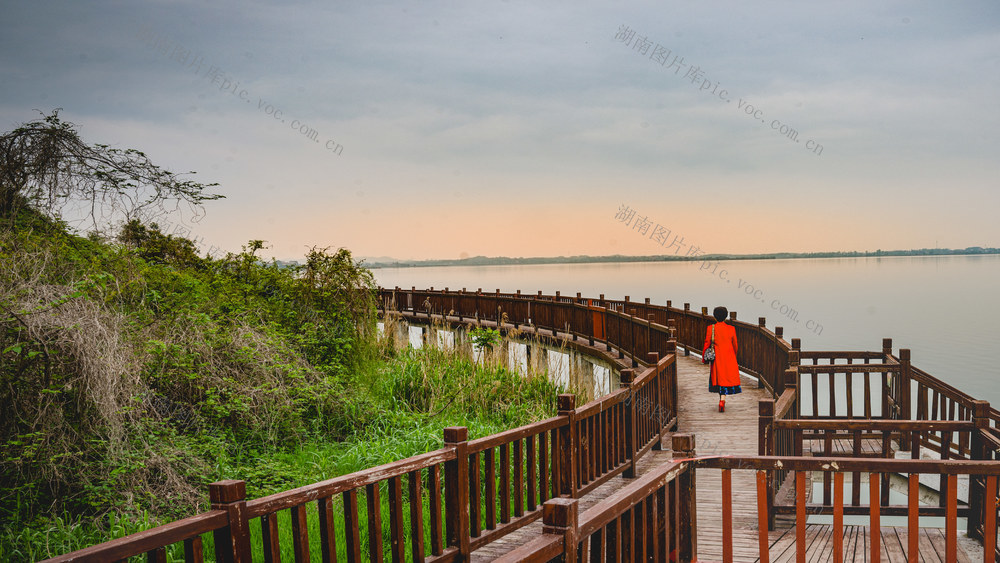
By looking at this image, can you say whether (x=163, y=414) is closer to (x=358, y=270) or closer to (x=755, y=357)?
(x=358, y=270)

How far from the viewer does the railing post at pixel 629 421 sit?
23.0ft

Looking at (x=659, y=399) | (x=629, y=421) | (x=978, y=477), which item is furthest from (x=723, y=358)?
(x=978, y=477)

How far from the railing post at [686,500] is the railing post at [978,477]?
334 centimetres

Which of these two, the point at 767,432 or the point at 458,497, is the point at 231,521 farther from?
the point at 767,432

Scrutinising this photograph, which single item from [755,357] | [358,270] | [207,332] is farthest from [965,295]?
[207,332]

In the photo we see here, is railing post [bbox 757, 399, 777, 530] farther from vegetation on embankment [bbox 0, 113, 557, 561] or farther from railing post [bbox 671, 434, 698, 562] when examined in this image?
vegetation on embankment [bbox 0, 113, 557, 561]

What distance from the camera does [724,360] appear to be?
33.9 feet

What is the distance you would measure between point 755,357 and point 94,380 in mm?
10644

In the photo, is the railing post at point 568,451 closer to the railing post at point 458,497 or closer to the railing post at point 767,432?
the railing post at point 458,497

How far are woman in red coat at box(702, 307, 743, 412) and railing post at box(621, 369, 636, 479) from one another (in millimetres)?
3494

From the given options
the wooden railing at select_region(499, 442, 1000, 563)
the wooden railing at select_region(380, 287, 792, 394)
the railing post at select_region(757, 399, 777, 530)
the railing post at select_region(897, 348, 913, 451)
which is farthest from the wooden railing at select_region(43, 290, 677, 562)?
the railing post at select_region(897, 348, 913, 451)

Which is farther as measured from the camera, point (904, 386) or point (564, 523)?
point (904, 386)

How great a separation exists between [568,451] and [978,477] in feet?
11.6

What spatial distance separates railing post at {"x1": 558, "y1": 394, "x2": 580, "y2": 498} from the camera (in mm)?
5789
